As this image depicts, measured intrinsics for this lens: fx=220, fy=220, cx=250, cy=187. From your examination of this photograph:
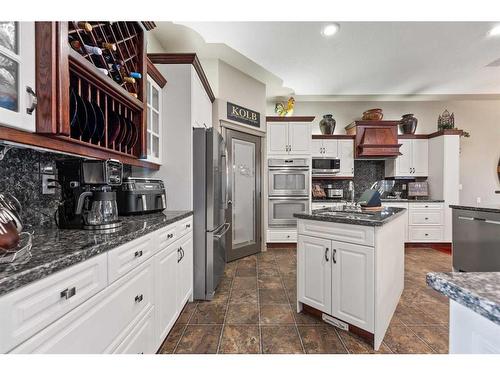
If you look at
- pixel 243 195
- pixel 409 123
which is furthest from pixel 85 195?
pixel 409 123

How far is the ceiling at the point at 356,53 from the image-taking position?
8.67ft

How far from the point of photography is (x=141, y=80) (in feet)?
6.06

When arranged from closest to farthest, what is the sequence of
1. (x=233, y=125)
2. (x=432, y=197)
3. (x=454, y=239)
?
(x=454, y=239) → (x=233, y=125) → (x=432, y=197)

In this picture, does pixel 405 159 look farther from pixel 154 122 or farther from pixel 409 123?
pixel 154 122

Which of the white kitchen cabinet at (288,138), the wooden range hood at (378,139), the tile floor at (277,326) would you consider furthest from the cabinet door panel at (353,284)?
the wooden range hood at (378,139)

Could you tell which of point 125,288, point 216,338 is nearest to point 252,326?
point 216,338

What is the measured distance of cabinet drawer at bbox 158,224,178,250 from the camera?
1.51 metres

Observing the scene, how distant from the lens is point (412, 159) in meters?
4.61

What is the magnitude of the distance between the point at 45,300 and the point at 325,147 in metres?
4.70

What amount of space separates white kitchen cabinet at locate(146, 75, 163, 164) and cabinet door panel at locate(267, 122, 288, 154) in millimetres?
2340

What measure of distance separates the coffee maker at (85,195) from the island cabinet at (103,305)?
0.88 feet

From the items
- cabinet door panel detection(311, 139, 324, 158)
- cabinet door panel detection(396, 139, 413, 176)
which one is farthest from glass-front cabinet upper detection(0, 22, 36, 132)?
cabinet door panel detection(396, 139, 413, 176)
